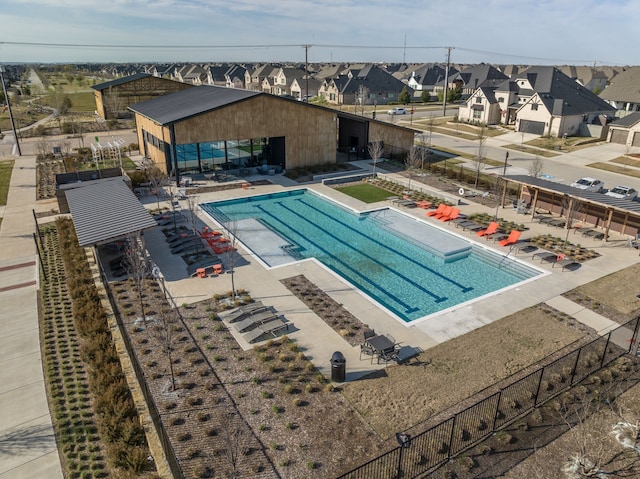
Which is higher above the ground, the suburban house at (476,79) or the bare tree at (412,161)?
the suburban house at (476,79)

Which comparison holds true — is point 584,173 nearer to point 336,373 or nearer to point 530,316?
point 530,316

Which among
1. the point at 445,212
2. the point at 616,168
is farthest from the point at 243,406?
the point at 616,168

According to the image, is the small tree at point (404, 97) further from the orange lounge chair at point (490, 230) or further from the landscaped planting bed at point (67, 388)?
the landscaped planting bed at point (67, 388)

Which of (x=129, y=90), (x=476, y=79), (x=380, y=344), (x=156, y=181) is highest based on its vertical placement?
(x=476, y=79)

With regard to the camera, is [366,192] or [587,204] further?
[366,192]

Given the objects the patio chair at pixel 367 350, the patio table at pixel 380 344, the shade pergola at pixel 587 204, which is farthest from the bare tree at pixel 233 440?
the shade pergola at pixel 587 204

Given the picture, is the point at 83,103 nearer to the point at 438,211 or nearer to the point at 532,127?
the point at 532,127
